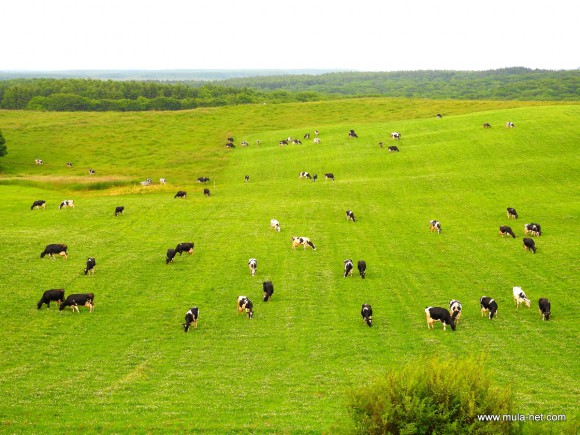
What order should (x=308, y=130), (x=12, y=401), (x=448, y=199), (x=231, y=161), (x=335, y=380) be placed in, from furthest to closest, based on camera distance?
(x=308, y=130), (x=231, y=161), (x=448, y=199), (x=335, y=380), (x=12, y=401)

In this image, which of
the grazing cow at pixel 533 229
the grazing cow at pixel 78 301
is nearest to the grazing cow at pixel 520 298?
the grazing cow at pixel 533 229

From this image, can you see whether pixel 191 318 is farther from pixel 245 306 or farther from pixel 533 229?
pixel 533 229

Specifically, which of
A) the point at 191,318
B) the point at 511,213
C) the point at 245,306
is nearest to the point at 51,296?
the point at 191,318

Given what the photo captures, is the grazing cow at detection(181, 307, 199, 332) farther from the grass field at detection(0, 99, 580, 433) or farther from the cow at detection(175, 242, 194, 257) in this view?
the cow at detection(175, 242, 194, 257)

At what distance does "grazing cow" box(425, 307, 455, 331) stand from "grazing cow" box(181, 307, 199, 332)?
455 inches

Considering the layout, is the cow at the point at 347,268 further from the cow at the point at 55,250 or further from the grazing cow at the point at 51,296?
the cow at the point at 55,250

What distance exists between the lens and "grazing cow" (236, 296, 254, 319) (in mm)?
27000

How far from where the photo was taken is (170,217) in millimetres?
48188

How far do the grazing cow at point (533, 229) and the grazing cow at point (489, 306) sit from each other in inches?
668

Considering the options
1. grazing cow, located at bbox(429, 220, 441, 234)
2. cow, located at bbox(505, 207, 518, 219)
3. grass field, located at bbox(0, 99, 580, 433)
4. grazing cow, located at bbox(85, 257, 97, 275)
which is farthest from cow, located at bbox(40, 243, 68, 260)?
cow, located at bbox(505, 207, 518, 219)

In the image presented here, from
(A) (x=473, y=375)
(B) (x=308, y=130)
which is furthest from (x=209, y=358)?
(B) (x=308, y=130)

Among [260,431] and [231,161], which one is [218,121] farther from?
[260,431]

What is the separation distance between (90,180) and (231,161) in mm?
20172

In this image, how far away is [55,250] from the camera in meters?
35.8
